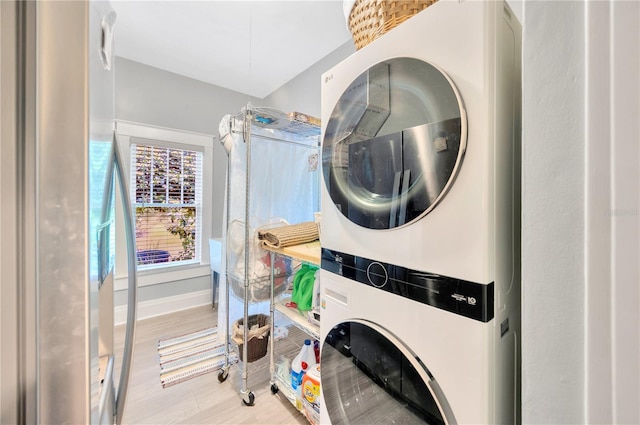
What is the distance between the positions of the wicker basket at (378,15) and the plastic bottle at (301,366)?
154 centimetres

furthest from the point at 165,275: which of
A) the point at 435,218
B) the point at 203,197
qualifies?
the point at 435,218

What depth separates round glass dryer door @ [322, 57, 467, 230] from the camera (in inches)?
26.1

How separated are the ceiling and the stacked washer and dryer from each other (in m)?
1.32

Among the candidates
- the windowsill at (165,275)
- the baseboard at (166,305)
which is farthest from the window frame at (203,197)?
the baseboard at (166,305)

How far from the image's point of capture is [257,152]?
5.90 feet

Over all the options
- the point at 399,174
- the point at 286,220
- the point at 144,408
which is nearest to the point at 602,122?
the point at 399,174

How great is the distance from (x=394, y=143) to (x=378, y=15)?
1.64 ft

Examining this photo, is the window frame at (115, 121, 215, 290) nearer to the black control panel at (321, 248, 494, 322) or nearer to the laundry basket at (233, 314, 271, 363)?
the laundry basket at (233, 314, 271, 363)

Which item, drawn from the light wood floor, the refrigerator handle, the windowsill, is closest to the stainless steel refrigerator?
the refrigerator handle

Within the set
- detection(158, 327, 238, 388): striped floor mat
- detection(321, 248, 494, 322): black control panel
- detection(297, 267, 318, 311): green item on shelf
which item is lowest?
detection(158, 327, 238, 388): striped floor mat

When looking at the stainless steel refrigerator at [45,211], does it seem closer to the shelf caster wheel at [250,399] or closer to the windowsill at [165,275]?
the shelf caster wheel at [250,399]

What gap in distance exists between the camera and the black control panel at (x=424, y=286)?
609mm

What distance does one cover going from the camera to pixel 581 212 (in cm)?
36

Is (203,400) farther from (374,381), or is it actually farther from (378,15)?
(378,15)
